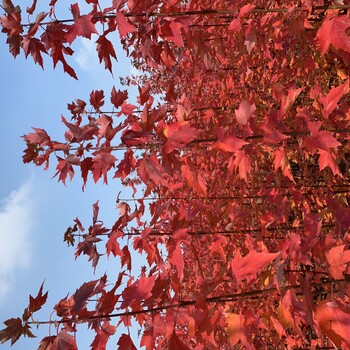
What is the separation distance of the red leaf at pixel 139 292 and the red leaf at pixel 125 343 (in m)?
0.13

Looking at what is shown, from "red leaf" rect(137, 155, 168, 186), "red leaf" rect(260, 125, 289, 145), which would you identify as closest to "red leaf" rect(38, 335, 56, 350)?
"red leaf" rect(137, 155, 168, 186)

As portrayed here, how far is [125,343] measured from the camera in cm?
174

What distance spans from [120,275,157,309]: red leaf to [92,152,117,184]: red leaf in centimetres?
76

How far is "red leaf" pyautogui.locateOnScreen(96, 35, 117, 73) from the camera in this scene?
8.07 feet

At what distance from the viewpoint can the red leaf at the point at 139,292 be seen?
5.80 ft

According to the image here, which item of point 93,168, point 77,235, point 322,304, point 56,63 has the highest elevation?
point 56,63

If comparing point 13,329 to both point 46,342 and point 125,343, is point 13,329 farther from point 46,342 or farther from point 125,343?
point 125,343

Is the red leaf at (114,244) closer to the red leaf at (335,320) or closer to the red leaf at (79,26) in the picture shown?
the red leaf at (79,26)

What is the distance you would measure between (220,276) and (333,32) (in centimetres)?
142

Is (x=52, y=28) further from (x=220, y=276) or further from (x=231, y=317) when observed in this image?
(x=231, y=317)

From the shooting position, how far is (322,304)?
159 centimetres

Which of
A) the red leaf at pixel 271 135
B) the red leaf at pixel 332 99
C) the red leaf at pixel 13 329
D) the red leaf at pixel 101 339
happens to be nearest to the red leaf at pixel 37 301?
the red leaf at pixel 13 329

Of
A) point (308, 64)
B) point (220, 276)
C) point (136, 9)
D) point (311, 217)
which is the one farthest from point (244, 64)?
point (220, 276)

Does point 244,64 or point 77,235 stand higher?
point 244,64
